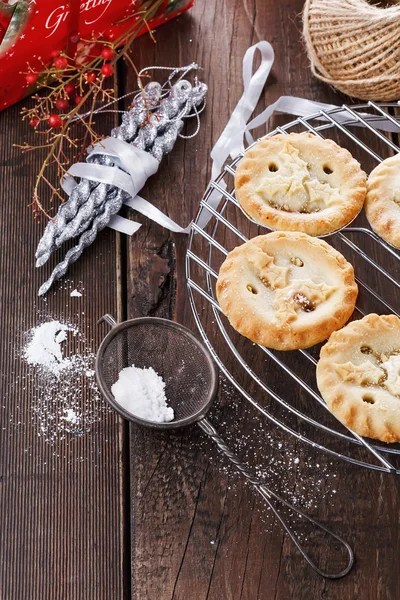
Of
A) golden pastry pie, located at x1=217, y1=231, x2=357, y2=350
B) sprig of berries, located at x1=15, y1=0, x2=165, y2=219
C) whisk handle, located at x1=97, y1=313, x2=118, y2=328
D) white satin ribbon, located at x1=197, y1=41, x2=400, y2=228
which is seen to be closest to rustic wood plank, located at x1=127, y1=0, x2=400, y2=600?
whisk handle, located at x1=97, y1=313, x2=118, y2=328

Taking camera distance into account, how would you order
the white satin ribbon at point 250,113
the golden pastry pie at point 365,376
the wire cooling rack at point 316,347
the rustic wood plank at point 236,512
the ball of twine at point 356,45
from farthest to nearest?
the white satin ribbon at point 250,113 < the ball of twine at point 356,45 < the wire cooling rack at point 316,347 < the rustic wood plank at point 236,512 < the golden pastry pie at point 365,376

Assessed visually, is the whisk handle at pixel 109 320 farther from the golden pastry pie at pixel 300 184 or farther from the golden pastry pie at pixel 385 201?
the golden pastry pie at pixel 385 201

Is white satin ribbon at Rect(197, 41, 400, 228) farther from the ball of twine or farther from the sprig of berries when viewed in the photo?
the sprig of berries

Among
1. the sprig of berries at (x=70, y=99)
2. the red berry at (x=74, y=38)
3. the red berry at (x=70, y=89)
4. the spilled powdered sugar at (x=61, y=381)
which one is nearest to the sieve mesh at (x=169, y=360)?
the spilled powdered sugar at (x=61, y=381)

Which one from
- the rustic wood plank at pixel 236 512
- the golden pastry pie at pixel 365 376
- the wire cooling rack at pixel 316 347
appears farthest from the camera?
the wire cooling rack at pixel 316 347

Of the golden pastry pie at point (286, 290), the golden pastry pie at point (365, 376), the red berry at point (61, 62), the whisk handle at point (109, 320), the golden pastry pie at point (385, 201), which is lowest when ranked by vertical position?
the whisk handle at point (109, 320)

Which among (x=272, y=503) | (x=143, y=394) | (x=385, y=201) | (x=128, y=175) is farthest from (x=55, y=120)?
(x=272, y=503)

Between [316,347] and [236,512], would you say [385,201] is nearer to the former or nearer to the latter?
[316,347]
